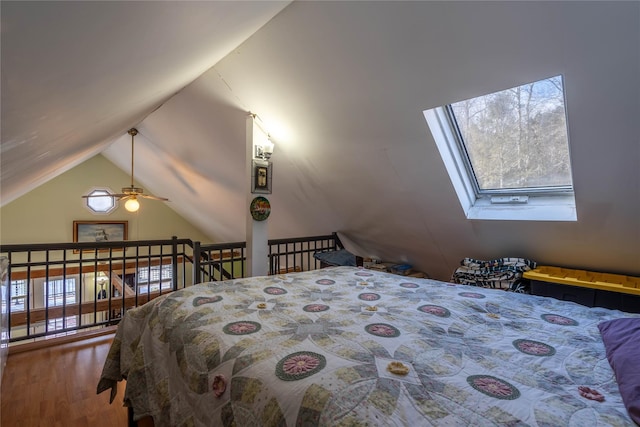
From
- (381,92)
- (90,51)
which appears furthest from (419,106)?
(90,51)

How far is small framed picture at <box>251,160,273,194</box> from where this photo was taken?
10.4 feet

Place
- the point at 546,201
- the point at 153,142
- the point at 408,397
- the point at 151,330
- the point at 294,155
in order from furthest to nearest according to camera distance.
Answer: the point at 153,142
the point at 294,155
the point at 546,201
the point at 151,330
the point at 408,397

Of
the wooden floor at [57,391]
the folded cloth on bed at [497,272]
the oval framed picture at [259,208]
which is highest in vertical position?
the oval framed picture at [259,208]

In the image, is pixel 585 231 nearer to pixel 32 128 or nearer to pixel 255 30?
pixel 255 30

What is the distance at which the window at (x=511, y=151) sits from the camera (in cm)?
210

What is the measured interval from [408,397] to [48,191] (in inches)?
323

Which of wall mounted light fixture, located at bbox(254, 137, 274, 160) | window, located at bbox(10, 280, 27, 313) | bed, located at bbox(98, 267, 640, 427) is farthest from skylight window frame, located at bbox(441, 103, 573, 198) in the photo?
window, located at bbox(10, 280, 27, 313)

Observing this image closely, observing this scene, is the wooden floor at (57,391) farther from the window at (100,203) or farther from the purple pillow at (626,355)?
→ the window at (100,203)

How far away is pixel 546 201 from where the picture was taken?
2393mm

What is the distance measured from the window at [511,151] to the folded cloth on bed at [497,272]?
42cm

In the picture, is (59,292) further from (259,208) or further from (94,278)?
(259,208)

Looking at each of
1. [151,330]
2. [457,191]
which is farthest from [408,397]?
[457,191]

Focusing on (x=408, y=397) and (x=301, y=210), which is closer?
(x=408, y=397)

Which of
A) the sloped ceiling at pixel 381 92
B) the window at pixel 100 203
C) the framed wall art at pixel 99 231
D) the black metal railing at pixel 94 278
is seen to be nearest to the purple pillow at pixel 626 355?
the sloped ceiling at pixel 381 92
